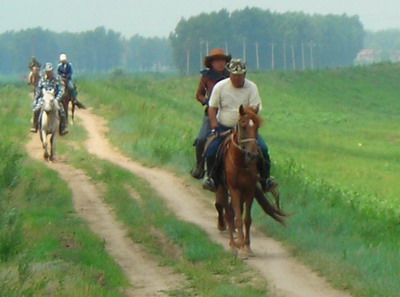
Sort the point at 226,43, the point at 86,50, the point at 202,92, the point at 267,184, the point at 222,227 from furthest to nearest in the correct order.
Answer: the point at 86,50 → the point at 226,43 → the point at 202,92 → the point at 222,227 → the point at 267,184

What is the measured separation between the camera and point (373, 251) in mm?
12516

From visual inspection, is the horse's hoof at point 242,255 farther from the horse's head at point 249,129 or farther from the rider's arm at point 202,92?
the rider's arm at point 202,92

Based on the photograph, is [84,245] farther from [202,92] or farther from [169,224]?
[202,92]

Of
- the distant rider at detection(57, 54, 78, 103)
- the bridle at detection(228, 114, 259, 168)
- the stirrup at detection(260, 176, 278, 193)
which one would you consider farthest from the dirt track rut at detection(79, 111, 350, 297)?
the distant rider at detection(57, 54, 78, 103)

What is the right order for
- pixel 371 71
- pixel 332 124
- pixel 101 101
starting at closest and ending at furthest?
pixel 101 101, pixel 332 124, pixel 371 71

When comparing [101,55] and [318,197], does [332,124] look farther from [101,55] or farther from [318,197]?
[101,55]

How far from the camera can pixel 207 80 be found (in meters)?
14.7

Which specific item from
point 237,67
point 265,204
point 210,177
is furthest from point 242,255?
point 237,67

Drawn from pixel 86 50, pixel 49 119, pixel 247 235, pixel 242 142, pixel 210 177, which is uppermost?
pixel 242 142

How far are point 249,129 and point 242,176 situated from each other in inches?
27.5

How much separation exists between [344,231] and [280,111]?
45907 millimetres

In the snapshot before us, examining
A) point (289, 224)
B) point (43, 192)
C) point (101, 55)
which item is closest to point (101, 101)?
point (43, 192)

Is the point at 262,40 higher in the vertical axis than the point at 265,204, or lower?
higher

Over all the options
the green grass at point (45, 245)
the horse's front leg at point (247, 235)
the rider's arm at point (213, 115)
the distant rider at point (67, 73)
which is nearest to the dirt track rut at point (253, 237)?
the horse's front leg at point (247, 235)
